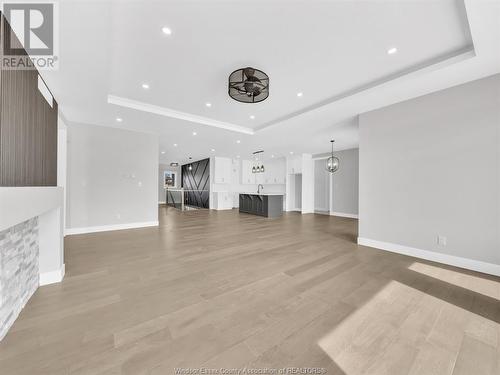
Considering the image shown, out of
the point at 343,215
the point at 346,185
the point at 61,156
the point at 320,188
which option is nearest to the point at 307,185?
the point at 320,188

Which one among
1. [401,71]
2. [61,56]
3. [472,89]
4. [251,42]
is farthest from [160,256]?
[472,89]

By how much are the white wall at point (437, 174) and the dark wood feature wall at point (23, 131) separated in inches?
197

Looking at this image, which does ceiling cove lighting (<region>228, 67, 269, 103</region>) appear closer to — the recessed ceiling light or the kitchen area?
the recessed ceiling light

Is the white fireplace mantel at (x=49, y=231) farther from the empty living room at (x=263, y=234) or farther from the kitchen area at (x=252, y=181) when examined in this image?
Answer: the kitchen area at (x=252, y=181)

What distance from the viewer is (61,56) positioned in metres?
2.22

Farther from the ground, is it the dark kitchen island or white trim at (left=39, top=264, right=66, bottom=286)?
the dark kitchen island

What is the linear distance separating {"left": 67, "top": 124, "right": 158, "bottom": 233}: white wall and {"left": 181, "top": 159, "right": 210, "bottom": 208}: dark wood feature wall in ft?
15.7

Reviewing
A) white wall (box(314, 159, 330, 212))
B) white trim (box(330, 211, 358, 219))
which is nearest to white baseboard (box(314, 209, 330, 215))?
white wall (box(314, 159, 330, 212))

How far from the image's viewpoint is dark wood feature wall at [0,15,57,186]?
1544mm

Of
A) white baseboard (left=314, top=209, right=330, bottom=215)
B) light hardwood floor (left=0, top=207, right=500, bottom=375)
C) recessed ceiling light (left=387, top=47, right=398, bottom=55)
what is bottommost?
white baseboard (left=314, top=209, right=330, bottom=215)

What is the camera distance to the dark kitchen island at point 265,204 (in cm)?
767

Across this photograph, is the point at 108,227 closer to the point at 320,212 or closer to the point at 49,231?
the point at 49,231

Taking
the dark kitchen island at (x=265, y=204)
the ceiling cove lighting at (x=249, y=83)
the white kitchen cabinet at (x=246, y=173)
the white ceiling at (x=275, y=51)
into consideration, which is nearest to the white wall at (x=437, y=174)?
the white ceiling at (x=275, y=51)

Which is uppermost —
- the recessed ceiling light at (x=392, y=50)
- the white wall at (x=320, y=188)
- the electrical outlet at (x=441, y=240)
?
the recessed ceiling light at (x=392, y=50)
